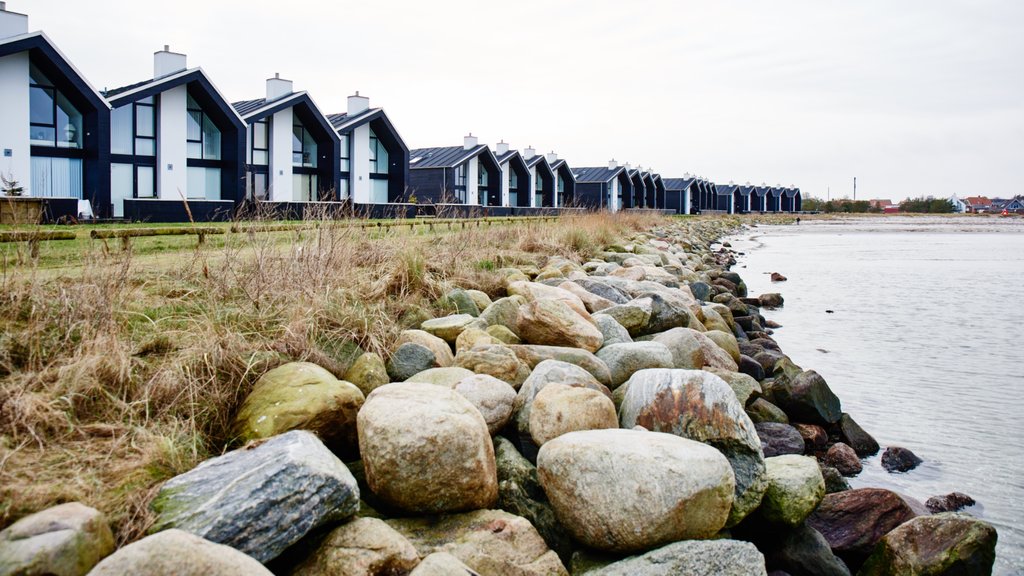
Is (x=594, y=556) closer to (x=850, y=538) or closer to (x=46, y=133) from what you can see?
(x=850, y=538)

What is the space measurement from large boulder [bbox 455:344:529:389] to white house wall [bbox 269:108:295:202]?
2582 cm

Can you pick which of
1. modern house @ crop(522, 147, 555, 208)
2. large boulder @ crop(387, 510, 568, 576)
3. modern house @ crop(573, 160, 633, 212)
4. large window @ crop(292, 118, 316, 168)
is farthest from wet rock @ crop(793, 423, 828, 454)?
modern house @ crop(573, 160, 633, 212)

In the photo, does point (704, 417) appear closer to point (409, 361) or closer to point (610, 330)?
point (409, 361)

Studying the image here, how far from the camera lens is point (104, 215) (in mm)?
22547

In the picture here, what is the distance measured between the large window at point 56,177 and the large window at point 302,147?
348 inches

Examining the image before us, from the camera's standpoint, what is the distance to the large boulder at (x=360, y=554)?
10.9 ft

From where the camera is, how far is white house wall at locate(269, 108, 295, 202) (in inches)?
1173

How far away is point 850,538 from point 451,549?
8.69ft

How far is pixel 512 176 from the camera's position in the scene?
46500mm

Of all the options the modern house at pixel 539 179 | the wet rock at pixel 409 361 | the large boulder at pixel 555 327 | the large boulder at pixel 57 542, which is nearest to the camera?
the large boulder at pixel 57 542

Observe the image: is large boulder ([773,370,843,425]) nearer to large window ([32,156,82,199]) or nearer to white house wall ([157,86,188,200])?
large window ([32,156,82,199])

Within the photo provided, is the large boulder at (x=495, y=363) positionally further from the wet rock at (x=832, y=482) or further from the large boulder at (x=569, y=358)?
the wet rock at (x=832, y=482)

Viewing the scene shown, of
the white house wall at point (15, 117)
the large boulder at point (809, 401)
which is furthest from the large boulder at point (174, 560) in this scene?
the white house wall at point (15, 117)

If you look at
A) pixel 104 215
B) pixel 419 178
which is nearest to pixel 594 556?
pixel 104 215
